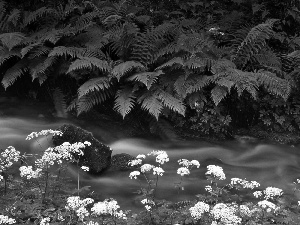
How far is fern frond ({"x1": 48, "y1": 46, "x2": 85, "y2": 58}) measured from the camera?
6677 millimetres

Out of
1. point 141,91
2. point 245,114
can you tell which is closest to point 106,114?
point 141,91

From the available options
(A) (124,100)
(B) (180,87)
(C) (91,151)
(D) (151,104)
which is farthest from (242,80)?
(C) (91,151)

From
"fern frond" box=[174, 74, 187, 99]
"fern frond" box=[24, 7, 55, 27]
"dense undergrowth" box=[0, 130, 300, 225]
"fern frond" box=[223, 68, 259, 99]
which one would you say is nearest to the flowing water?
"dense undergrowth" box=[0, 130, 300, 225]

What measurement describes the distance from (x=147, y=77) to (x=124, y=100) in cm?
55

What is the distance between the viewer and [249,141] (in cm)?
668

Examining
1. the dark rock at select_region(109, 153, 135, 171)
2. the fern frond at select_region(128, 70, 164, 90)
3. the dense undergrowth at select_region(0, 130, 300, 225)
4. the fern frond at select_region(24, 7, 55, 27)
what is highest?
the fern frond at select_region(24, 7, 55, 27)

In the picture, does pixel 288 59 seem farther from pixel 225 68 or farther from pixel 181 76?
→ pixel 181 76

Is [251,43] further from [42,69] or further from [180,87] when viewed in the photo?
[42,69]

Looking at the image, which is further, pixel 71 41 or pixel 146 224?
pixel 71 41

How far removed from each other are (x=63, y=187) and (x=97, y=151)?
836 mm

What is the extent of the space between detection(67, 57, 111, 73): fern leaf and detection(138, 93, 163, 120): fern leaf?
33.0 inches

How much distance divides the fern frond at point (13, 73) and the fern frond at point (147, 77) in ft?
6.78

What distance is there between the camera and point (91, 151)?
16.4 ft

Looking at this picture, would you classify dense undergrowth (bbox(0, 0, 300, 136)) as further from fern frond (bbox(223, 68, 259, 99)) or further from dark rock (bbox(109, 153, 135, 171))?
dark rock (bbox(109, 153, 135, 171))
